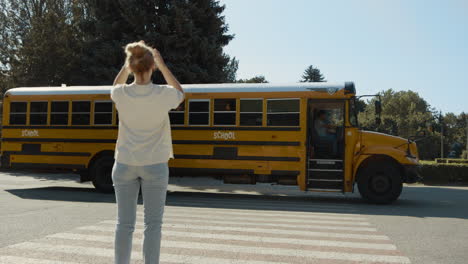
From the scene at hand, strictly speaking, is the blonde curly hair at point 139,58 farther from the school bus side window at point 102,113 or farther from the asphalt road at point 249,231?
the school bus side window at point 102,113

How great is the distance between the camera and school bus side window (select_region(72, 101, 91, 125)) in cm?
1266

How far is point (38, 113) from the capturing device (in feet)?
43.1

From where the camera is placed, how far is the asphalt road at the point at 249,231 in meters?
5.31

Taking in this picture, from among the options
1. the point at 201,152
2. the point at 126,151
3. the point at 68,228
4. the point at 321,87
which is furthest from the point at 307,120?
the point at 126,151

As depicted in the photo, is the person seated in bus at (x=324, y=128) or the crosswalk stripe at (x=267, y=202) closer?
the crosswalk stripe at (x=267, y=202)

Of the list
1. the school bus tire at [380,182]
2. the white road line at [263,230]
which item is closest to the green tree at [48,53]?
the school bus tire at [380,182]

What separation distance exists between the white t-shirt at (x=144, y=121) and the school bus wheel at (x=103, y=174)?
9.59 m

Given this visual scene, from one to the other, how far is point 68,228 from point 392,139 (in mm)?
8025

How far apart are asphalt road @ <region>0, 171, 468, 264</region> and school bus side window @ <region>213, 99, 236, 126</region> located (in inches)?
83.7

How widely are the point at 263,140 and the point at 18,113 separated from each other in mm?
7673

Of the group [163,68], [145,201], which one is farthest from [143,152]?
[163,68]

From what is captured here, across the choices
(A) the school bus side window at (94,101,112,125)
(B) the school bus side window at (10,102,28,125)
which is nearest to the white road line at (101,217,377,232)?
(A) the school bus side window at (94,101,112,125)

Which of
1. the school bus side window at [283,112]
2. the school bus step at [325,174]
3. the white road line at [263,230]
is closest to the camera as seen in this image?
the white road line at [263,230]

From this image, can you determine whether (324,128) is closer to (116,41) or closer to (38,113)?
(38,113)
